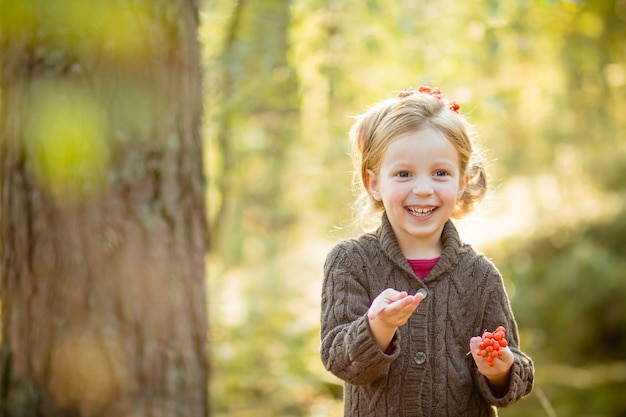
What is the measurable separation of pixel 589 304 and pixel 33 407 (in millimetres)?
6747

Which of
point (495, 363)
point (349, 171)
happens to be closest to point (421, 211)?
point (495, 363)

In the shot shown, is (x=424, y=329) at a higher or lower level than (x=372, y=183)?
lower

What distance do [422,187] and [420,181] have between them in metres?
0.02

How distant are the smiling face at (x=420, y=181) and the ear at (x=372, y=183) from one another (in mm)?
92

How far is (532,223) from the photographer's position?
33.2ft

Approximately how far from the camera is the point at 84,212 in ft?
8.27

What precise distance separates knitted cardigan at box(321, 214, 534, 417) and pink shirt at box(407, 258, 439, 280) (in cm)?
4

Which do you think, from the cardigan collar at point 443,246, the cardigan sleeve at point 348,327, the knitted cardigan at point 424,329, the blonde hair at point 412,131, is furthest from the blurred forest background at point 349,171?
the cardigan sleeve at point 348,327

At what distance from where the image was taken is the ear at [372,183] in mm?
2293

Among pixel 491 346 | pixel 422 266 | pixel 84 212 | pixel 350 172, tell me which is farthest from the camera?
pixel 350 172

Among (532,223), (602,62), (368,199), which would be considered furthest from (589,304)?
(368,199)

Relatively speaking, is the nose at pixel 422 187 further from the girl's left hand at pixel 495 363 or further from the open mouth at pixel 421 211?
the girl's left hand at pixel 495 363

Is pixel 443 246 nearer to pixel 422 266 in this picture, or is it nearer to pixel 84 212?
pixel 422 266

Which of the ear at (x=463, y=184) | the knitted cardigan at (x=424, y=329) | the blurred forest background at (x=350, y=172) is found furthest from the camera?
the blurred forest background at (x=350, y=172)
